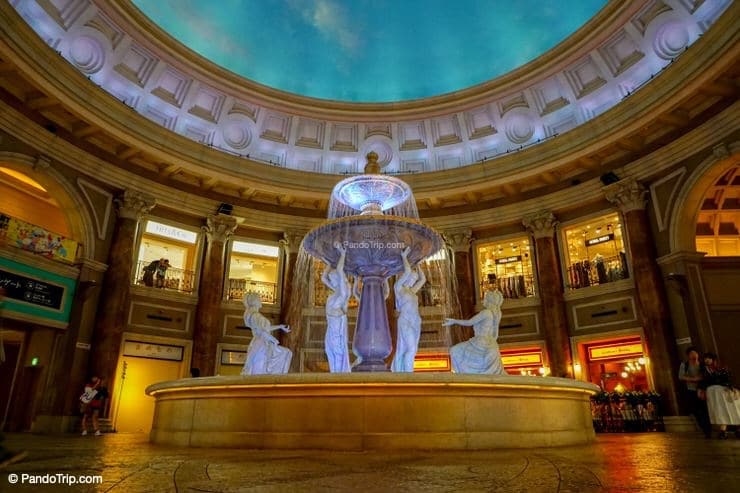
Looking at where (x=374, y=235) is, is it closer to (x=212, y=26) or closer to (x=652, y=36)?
(x=652, y=36)

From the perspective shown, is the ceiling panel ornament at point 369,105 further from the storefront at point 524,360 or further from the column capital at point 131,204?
the storefront at point 524,360

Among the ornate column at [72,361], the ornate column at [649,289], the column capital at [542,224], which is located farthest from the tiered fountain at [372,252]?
the column capital at [542,224]

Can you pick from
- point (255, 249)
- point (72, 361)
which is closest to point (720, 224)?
Answer: point (255, 249)

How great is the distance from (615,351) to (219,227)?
1131 centimetres

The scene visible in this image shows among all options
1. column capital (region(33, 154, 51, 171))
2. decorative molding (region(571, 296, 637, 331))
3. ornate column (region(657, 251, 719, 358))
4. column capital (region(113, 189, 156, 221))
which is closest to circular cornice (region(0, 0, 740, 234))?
column capital (region(33, 154, 51, 171))

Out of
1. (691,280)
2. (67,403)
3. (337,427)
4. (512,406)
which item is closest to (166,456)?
(337,427)

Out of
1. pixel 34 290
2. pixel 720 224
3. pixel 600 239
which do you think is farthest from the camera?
pixel 600 239

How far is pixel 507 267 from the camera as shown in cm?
1525

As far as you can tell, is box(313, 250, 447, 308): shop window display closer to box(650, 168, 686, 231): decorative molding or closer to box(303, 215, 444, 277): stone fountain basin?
box(650, 168, 686, 231): decorative molding

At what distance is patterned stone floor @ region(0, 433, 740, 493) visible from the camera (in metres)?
2.25

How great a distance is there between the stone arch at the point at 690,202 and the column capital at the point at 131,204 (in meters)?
13.2

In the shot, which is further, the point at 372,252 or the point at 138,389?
the point at 138,389

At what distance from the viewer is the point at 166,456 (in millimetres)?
3732

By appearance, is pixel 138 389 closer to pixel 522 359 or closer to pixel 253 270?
pixel 253 270
